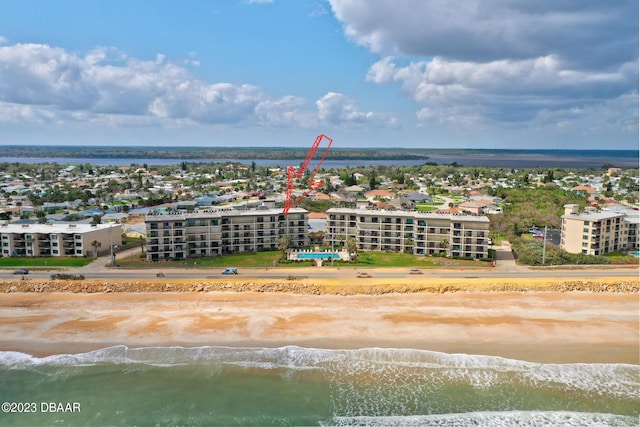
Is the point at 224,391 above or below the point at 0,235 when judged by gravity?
below

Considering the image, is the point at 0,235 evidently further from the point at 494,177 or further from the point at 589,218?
the point at 494,177

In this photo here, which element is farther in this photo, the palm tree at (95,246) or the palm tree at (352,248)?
the palm tree at (95,246)

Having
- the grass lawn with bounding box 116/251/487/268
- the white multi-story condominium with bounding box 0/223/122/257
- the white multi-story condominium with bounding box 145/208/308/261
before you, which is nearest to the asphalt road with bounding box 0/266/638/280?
the grass lawn with bounding box 116/251/487/268

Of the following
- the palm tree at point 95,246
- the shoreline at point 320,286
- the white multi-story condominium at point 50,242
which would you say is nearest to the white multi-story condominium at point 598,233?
the shoreline at point 320,286

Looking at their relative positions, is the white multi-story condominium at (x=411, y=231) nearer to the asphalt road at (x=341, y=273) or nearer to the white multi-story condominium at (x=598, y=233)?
the asphalt road at (x=341, y=273)

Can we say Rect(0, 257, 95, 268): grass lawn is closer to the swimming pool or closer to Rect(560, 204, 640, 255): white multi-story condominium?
the swimming pool

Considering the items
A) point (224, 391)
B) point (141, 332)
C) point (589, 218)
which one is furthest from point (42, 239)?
point (589, 218)

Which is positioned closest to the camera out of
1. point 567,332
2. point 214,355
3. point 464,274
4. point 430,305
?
point 214,355
